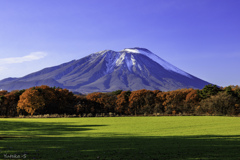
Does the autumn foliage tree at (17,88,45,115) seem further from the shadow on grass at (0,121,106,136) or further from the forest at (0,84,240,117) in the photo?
the shadow on grass at (0,121,106,136)

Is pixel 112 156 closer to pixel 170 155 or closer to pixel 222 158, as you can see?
pixel 170 155

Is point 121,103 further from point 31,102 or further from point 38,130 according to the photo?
point 38,130

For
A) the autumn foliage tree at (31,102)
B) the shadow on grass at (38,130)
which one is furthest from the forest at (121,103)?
the shadow on grass at (38,130)

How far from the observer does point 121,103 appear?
232ft

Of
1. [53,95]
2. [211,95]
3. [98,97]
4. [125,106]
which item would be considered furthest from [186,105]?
[53,95]

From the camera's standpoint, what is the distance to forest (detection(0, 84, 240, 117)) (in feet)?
204

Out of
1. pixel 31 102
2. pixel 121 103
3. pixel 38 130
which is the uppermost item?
pixel 121 103

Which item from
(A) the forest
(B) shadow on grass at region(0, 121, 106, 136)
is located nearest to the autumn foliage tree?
(A) the forest

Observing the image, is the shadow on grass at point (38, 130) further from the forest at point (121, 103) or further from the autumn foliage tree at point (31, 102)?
the autumn foliage tree at point (31, 102)

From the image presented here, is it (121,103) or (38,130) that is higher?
(121,103)

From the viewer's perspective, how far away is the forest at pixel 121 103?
62312mm

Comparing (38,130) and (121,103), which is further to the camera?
(121,103)

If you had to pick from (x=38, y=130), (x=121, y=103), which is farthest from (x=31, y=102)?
(x=38, y=130)

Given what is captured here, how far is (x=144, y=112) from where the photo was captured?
68000 millimetres
